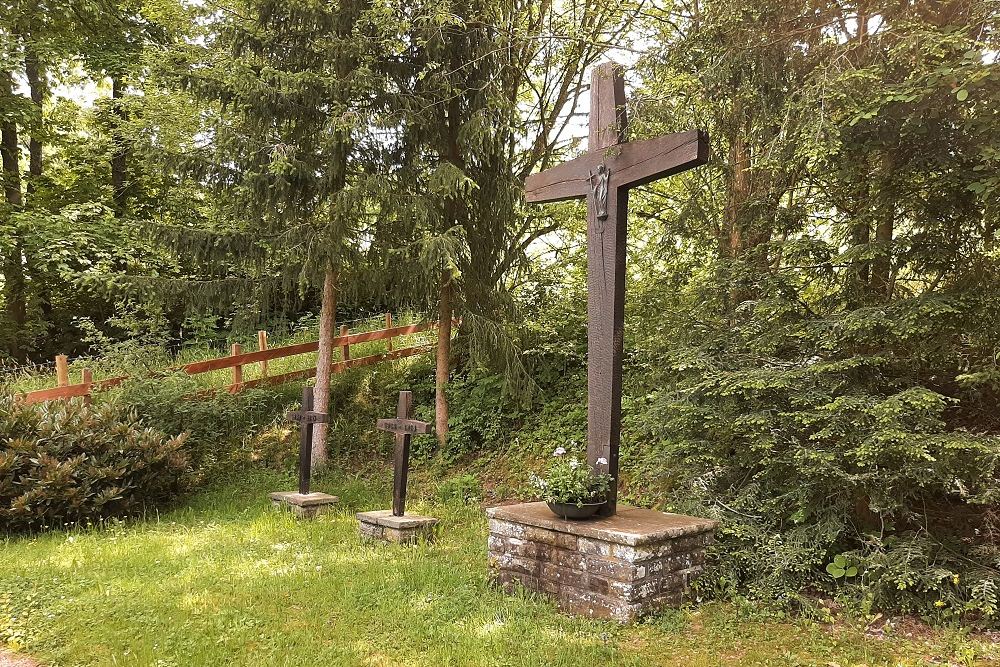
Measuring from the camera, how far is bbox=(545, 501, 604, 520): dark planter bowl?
4793 mm

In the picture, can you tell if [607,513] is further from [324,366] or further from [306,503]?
[324,366]

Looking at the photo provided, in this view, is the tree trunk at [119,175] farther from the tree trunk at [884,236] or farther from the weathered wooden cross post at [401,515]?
the tree trunk at [884,236]

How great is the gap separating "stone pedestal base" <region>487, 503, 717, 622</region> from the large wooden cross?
1.30 feet

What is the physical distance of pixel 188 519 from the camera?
801 cm

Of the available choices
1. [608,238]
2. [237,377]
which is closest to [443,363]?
[237,377]

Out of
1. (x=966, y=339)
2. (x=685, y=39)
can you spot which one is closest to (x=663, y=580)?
(x=966, y=339)

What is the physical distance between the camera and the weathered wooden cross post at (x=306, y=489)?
788 cm

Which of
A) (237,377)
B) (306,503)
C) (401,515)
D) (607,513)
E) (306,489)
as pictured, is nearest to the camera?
(607,513)

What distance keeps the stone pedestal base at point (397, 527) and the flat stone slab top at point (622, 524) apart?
1.57 m

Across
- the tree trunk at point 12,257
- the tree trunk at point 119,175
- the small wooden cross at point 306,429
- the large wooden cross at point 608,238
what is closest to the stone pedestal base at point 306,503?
the small wooden cross at point 306,429

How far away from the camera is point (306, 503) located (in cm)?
786

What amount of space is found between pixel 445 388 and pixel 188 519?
3632 millimetres

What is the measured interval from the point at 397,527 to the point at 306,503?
1807 mm

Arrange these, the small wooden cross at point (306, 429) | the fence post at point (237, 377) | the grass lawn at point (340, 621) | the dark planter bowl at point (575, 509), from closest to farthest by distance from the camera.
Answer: the grass lawn at point (340, 621)
the dark planter bowl at point (575, 509)
the small wooden cross at point (306, 429)
the fence post at point (237, 377)
